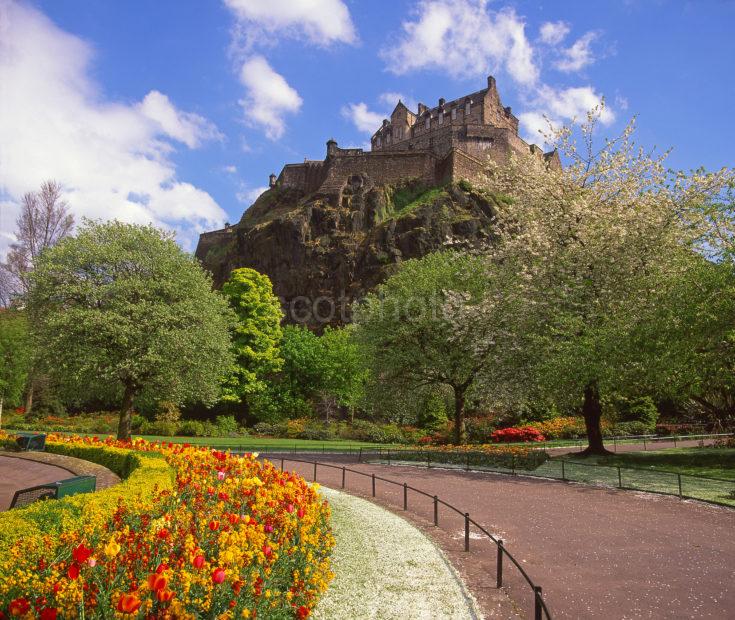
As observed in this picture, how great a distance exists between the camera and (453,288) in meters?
30.1

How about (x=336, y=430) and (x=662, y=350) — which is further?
(x=336, y=430)

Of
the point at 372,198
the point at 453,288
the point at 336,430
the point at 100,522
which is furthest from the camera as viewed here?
the point at 372,198

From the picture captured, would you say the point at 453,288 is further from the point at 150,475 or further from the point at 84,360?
the point at 150,475

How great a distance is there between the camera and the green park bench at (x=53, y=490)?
10.1 m

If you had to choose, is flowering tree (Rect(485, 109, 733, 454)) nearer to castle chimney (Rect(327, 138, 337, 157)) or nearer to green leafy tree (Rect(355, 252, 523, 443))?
green leafy tree (Rect(355, 252, 523, 443))

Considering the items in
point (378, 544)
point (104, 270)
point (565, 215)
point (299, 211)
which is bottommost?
point (378, 544)

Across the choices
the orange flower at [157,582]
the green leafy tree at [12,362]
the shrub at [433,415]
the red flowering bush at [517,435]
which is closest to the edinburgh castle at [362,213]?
the shrub at [433,415]

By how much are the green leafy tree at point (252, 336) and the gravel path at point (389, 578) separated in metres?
31.2

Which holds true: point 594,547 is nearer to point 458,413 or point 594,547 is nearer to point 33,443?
point 458,413

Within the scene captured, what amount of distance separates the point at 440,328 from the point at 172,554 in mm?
23396

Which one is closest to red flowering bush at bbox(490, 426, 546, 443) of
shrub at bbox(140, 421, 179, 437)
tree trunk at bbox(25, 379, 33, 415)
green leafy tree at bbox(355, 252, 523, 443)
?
green leafy tree at bbox(355, 252, 523, 443)

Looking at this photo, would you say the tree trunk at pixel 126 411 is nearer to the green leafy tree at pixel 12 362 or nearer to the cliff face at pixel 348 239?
the green leafy tree at pixel 12 362

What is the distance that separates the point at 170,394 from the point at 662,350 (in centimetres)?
2195

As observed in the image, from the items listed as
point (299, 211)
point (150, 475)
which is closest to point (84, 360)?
point (150, 475)
